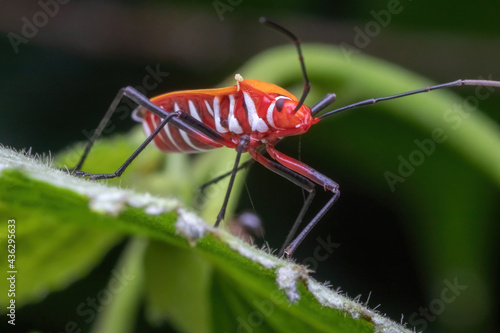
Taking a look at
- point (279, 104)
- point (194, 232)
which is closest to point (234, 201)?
point (279, 104)

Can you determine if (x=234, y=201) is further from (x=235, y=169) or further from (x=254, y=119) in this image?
(x=254, y=119)

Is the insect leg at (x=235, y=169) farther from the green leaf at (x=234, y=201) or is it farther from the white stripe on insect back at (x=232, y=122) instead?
the green leaf at (x=234, y=201)

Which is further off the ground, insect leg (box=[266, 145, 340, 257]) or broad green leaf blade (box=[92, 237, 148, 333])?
insect leg (box=[266, 145, 340, 257])

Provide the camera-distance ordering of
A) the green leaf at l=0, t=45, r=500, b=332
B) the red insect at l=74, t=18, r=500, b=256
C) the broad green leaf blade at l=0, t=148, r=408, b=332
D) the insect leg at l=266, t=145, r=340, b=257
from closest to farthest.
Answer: the broad green leaf blade at l=0, t=148, r=408, b=332, the green leaf at l=0, t=45, r=500, b=332, the insect leg at l=266, t=145, r=340, b=257, the red insect at l=74, t=18, r=500, b=256

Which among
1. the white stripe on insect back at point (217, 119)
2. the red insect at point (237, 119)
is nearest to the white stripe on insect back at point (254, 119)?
the red insect at point (237, 119)

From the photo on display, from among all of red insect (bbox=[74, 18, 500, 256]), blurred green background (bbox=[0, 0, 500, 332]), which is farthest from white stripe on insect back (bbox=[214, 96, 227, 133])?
blurred green background (bbox=[0, 0, 500, 332])

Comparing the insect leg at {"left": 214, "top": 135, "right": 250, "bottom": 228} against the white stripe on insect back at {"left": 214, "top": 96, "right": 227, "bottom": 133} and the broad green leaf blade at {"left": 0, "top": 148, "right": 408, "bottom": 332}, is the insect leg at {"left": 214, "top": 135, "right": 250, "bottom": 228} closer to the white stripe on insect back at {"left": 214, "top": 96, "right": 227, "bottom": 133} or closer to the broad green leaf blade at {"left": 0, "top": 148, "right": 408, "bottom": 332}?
the white stripe on insect back at {"left": 214, "top": 96, "right": 227, "bottom": 133}

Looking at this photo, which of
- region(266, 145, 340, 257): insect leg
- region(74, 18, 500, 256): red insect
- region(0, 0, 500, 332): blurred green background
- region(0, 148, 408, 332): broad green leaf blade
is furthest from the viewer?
region(0, 0, 500, 332): blurred green background
